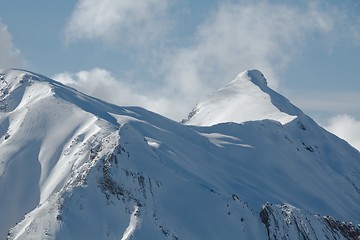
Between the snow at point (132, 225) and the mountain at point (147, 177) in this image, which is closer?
the snow at point (132, 225)

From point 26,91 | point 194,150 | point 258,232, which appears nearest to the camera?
point 258,232

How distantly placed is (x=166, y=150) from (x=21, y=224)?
3465 centimetres

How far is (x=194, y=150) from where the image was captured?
129 m

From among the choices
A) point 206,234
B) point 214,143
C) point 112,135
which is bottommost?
point 206,234

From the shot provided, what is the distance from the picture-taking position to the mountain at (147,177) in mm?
88438

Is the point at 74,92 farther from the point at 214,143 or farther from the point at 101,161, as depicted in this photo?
the point at 101,161

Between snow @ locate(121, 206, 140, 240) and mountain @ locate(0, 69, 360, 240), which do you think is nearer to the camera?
snow @ locate(121, 206, 140, 240)

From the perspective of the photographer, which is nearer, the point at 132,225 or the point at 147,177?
the point at 132,225

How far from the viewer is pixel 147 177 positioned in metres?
97.4

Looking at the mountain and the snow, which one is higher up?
the mountain

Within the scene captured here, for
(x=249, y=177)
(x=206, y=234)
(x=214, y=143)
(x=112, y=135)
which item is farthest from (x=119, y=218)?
(x=214, y=143)

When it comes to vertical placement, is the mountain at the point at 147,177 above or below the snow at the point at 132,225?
above

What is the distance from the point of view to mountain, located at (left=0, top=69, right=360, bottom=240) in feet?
290

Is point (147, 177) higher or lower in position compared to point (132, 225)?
higher
